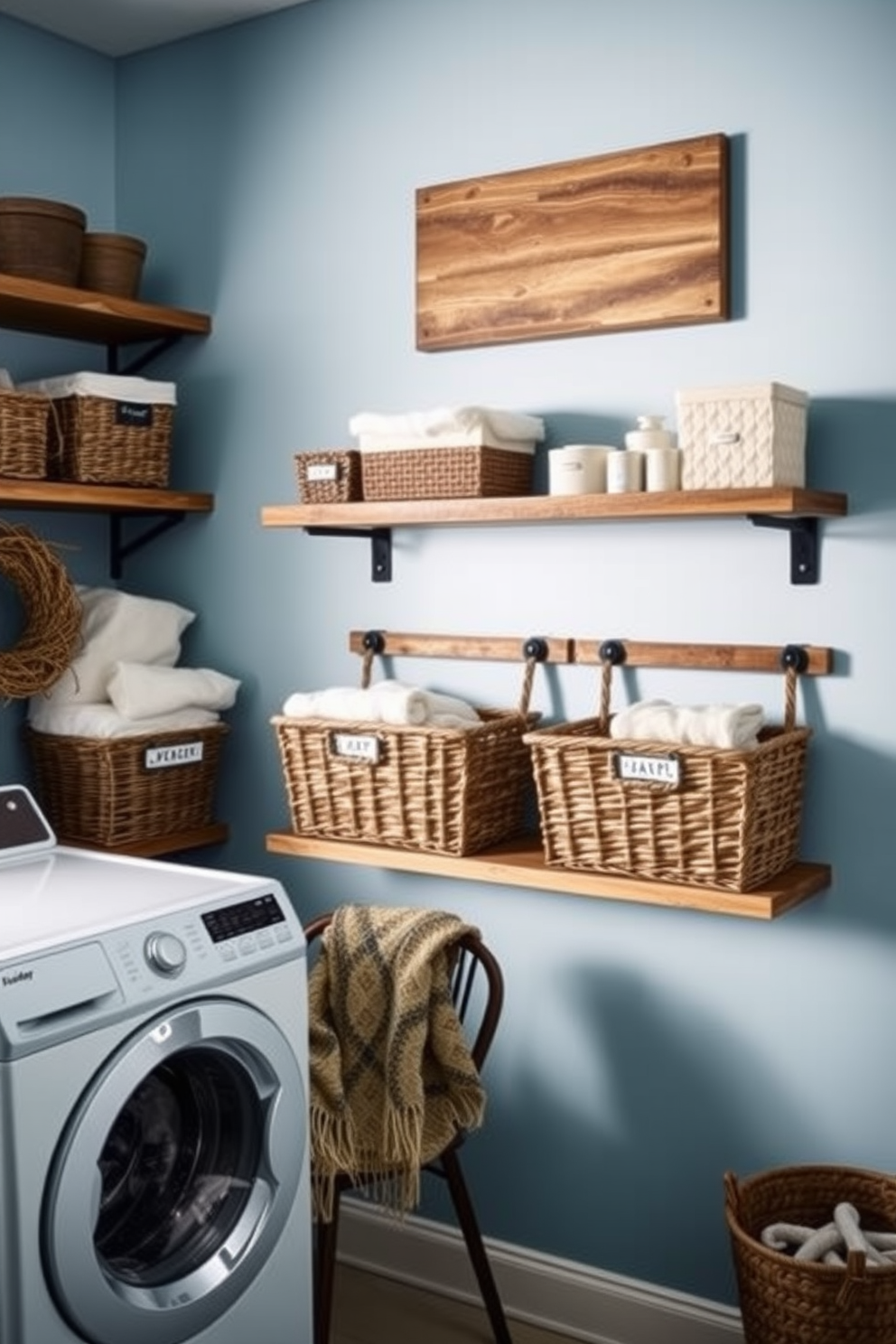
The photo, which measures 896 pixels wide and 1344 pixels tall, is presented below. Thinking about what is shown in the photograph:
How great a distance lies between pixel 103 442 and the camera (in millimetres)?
2953

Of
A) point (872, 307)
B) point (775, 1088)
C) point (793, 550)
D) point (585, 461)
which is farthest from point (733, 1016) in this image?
point (872, 307)

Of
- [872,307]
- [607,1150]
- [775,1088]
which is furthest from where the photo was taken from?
[607,1150]

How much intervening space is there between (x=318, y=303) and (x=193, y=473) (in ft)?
1.59

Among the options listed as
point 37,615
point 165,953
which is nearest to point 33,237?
point 37,615

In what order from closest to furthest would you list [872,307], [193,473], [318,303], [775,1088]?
[872,307]
[775,1088]
[318,303]
[193,473]

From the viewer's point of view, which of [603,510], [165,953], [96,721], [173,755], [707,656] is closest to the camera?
[165,953]

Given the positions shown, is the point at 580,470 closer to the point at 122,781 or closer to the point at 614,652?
the point at 614,652

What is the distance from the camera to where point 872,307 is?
2.39m

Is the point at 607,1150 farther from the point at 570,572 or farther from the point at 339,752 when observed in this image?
the point at 570,572

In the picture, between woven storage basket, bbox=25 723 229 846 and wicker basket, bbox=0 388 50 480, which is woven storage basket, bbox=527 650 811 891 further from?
wicker basket, bbox=0 388 50 480

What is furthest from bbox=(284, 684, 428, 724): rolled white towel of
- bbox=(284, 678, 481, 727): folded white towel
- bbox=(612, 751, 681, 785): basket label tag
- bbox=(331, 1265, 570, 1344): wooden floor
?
bbox=(331, 1265, 570, 1344): wooden floor

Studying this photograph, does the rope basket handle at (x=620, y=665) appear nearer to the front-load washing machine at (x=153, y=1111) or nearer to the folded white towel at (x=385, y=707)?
the folded white towel at (x=385, y=707)

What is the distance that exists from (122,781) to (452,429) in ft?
3.21

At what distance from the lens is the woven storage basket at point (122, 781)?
2926mm
